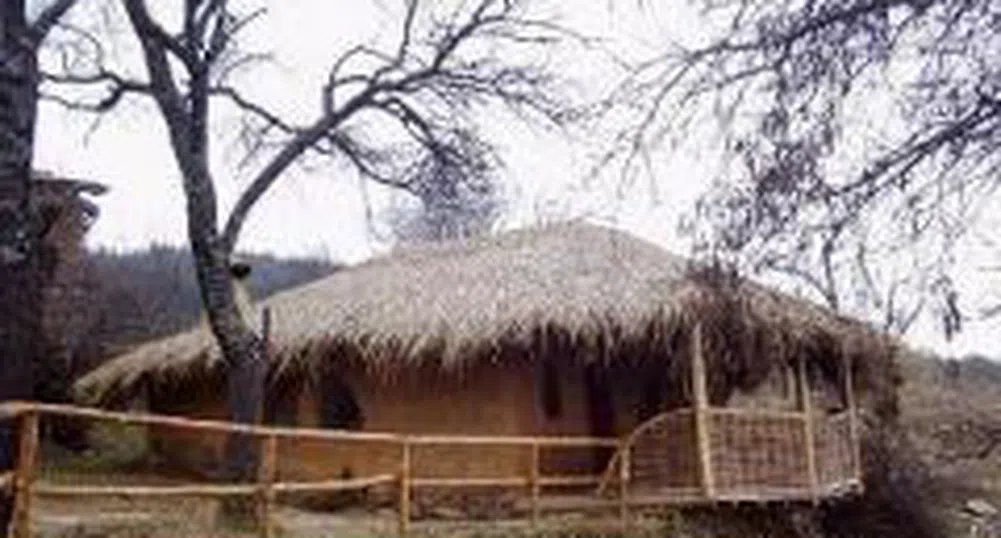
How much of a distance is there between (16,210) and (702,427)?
31.6 ft

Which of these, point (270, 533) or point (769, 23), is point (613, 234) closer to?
point (769, 23)

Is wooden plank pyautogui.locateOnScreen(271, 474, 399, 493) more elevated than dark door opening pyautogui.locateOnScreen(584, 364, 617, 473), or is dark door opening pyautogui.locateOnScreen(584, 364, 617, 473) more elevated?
dark door opening pyautogui.locateOnScreen(584, 364, 617, 473)

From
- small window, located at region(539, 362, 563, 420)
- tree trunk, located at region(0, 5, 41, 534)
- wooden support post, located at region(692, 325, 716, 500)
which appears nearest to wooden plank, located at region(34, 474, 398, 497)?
tree trunk, located at region(0, 5, 41, 534)

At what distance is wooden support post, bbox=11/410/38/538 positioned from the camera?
830cm

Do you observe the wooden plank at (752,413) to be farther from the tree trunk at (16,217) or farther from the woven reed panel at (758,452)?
the tree trunk at (16,217)

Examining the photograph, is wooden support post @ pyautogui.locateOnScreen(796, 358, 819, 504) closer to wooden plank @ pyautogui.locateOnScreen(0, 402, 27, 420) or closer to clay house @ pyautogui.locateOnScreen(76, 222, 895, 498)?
clay house @ pyautogui.locateOnScreen(76, 222, 895, 498)

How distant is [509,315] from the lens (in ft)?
64.3

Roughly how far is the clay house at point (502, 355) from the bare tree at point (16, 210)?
29.6 ft

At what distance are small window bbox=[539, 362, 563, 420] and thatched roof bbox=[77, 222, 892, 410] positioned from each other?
47 cm

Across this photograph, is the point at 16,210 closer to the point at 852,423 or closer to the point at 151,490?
the point at 151,490

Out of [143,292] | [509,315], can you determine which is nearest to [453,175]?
[509,315]

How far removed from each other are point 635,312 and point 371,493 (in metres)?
4.11

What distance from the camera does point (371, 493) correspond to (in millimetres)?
20703

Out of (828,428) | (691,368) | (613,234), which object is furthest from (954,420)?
(613,234)
